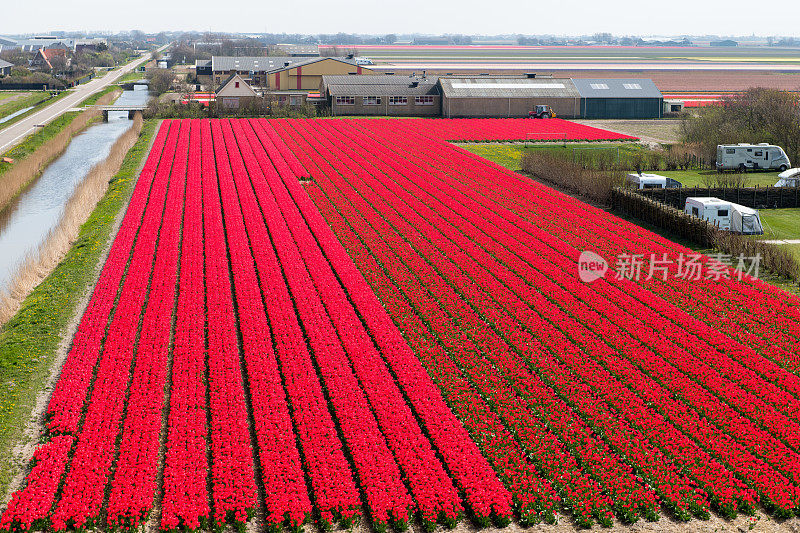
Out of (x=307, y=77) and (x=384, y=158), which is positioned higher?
(x=307, y=77)

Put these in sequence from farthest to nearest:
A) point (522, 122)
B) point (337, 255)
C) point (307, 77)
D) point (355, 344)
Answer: point (307, 77)
point (522, 122)
point (337, 255)
point (355, 344)

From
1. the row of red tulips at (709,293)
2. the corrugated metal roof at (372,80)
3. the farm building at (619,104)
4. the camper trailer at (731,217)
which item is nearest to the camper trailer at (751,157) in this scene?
the row of red tulips at (709,293)

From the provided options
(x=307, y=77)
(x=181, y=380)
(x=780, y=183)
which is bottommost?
(x=181, y=380)

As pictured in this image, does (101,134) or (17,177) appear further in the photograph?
(101,134)

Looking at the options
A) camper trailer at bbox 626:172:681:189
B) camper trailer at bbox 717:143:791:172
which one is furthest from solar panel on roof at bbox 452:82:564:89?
camper trailer at bbox 626:172:681:189

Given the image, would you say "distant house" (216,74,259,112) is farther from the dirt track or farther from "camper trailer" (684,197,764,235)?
"camper trailer" (684,197,764,235)

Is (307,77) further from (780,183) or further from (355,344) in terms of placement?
(355,344)

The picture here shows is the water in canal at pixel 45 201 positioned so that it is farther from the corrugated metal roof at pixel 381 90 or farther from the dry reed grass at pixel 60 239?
the corrugated metal roof at pixel 381 90

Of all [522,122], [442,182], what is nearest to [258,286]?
[442,182]
